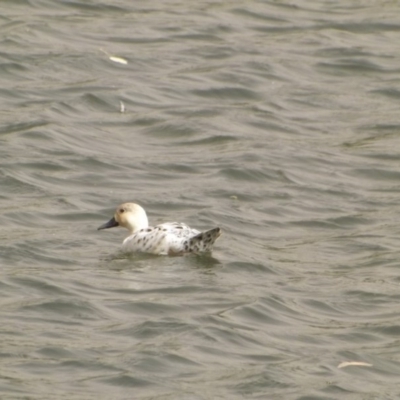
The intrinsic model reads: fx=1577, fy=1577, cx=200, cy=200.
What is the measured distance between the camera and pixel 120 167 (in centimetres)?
1259

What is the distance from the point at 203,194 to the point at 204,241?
1.62 meters

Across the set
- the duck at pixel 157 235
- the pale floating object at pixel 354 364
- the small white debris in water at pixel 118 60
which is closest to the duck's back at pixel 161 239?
the duck at pixel 157 235

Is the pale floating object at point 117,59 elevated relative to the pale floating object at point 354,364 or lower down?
elevated

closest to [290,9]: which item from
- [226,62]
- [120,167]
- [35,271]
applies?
[226,62]

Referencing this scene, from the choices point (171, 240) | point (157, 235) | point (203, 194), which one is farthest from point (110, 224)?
point (203, 194)

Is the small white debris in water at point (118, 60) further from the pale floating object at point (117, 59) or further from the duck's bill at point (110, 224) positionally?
the duck's bill at point (110, 224)

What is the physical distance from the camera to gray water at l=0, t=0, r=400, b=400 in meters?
8.30

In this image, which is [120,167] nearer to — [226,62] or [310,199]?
[310,199]

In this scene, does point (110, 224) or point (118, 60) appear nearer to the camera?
point (110, 224)

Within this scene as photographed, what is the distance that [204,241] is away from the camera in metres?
10.5

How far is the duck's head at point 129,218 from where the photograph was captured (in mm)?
11031

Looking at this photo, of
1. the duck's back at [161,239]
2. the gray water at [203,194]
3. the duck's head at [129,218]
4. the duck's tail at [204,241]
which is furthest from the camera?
the duck's head at [129,218]

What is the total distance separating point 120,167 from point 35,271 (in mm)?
2771

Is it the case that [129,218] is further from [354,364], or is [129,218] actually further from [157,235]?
[354,364]
